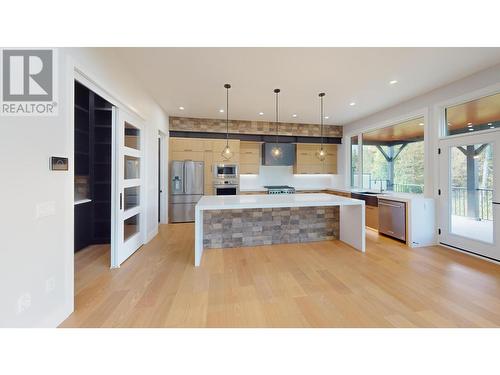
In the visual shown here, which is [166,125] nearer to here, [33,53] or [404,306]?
[33,53]

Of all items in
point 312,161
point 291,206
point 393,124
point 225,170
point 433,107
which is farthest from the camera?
point 312,161

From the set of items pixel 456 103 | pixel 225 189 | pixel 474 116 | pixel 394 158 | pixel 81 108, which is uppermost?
pixel 456 103

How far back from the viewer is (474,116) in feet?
10.5

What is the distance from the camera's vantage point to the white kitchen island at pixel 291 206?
288cm

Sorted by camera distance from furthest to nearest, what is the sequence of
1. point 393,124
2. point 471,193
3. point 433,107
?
point 393,124 < point 433,107 < point 471,193

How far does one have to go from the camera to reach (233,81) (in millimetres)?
3322

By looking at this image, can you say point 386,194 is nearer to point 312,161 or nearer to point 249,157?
point 312,161

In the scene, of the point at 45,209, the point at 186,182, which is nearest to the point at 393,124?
the point at 186,182

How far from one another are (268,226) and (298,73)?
258 centimetres

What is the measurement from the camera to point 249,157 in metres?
5.96

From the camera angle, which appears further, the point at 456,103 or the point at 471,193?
the point at 456,103

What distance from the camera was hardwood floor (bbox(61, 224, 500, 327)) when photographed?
175 centimetres

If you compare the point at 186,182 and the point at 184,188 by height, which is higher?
the point at 186,182
